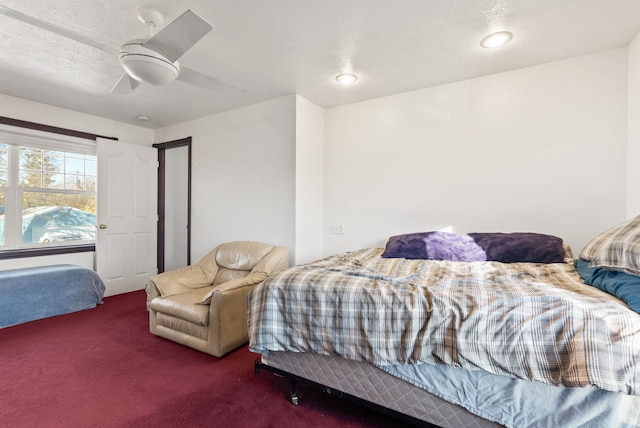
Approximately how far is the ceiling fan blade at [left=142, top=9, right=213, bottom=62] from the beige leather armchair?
1732mm

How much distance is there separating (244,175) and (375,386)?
284 centimetres

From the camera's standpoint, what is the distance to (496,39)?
7.22ft

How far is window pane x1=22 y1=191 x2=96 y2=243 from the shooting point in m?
3.62

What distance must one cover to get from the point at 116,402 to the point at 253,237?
2.02 m

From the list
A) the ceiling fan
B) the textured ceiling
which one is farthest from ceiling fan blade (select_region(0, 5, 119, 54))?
the textured ceiling

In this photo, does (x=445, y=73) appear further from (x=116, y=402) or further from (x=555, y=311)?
(x=116, y=402)

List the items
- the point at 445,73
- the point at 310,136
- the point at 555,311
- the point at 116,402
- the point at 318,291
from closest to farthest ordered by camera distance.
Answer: the point at 555,311 < the point at 318,291 < the point at 116,402 < the point at 445,73 < the point at 310,136

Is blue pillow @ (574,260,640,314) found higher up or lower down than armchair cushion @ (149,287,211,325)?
higher up

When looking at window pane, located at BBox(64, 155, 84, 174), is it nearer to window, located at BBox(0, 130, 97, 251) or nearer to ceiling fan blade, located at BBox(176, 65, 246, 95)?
window, located at BBox(0, 130, 97, 251)

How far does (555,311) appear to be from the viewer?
3.91ft

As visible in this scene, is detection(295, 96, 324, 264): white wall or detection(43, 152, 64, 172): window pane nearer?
detection(295, 96, 324, 264): white wall

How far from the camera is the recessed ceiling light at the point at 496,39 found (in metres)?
2.14

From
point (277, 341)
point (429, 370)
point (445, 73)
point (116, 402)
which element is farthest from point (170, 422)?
point (445, 73)

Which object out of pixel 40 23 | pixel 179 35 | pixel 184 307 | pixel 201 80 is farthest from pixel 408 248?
pixel 40 23
